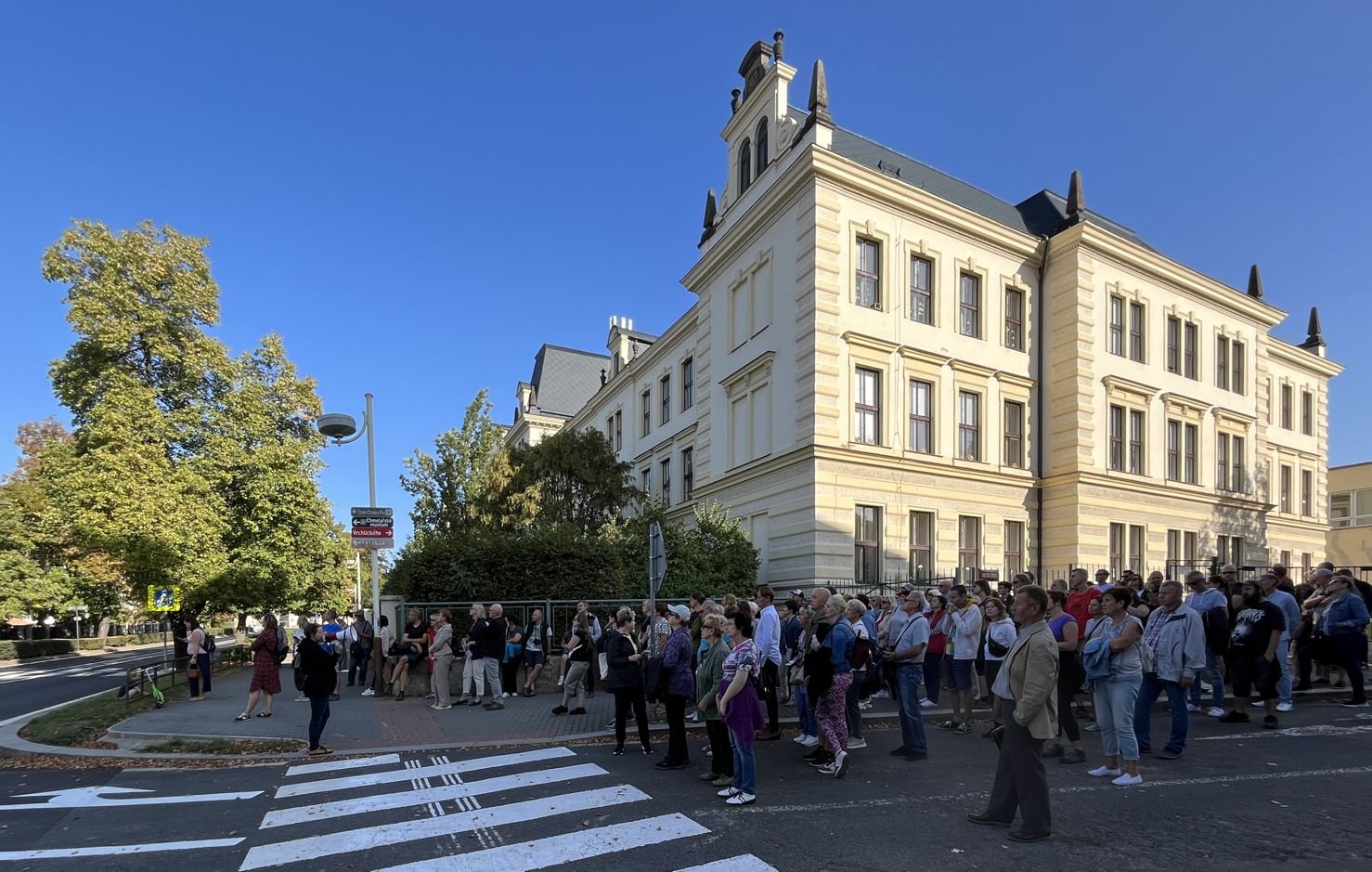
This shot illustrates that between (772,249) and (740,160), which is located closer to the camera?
(772,249)

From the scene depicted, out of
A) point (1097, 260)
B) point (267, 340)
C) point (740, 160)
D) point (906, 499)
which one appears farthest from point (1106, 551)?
point (267, 340)

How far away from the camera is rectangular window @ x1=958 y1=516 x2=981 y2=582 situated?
23.9 metres

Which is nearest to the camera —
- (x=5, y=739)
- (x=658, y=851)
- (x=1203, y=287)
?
(x=658, y=851)

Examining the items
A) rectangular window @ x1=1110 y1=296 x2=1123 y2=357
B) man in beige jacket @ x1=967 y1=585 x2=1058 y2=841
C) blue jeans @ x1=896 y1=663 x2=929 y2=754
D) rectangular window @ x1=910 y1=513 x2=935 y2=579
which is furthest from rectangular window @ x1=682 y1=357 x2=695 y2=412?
man in beige jacket @ x1=967 y1=585 x2=1058 y2=841

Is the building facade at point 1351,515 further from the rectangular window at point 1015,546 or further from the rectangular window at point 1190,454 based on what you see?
the rectangular window at point 1015,546

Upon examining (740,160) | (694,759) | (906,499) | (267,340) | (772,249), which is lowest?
(694,759)

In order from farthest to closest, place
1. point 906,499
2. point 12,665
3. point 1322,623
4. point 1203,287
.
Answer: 1. point 12,665
2. point 1203,287
3. point 906,499
4. point 1322,623

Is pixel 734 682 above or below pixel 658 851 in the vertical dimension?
above

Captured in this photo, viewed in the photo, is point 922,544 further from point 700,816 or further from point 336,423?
point 700,816

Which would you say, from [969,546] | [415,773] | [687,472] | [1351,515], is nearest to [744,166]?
[687,472]

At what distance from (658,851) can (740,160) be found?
25.3 meters

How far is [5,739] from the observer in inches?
494

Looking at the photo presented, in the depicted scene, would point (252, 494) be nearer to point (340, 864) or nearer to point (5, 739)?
point (5, 739)

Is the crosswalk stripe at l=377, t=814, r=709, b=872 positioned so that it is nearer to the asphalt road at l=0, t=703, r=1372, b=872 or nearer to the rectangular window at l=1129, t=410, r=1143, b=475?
the asphalt road at l=0, t=703, r=1372, b=872
